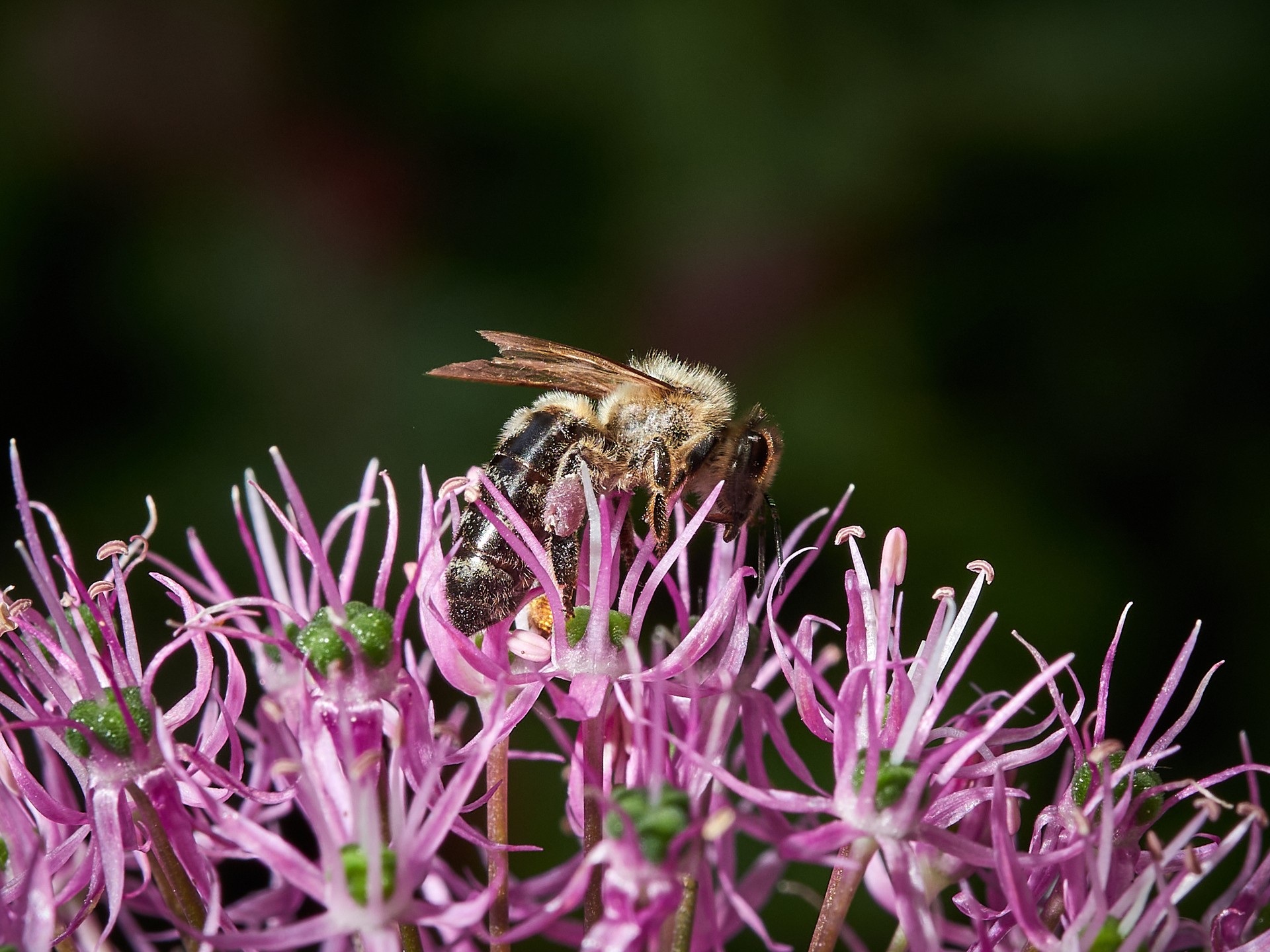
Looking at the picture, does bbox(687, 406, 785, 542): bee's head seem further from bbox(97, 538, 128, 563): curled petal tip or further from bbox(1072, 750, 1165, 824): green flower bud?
bbox(97, 538, 128, 563): curled petal tip

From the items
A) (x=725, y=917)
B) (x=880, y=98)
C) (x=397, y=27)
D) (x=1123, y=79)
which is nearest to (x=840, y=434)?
(x=880, y=98)

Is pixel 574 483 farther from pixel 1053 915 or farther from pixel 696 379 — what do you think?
pixel 1053 915

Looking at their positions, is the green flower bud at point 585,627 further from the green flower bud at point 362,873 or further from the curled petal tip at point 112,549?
the curled petal tip at point 112,549

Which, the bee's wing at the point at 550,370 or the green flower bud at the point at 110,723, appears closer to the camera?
the green flower bud at the point at 110,723

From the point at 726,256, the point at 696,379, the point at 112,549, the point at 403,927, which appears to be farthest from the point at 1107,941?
the point at 726,256

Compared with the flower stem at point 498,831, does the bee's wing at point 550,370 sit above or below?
above

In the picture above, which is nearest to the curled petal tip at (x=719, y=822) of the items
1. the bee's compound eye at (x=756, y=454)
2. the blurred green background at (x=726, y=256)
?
the bee's compound eye at (x=756, y=454)

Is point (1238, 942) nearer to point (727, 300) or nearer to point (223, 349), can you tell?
point (727, 300)
